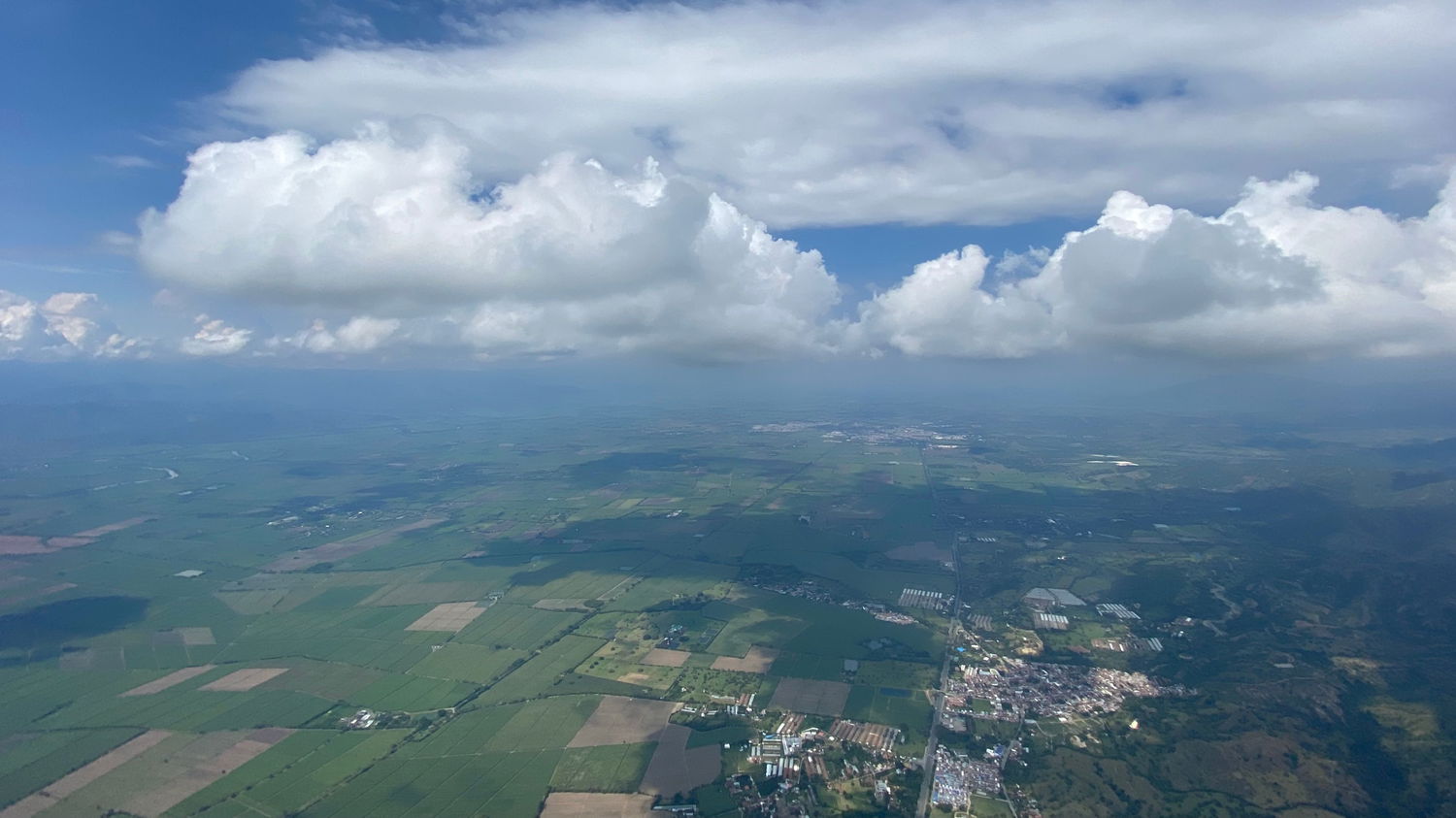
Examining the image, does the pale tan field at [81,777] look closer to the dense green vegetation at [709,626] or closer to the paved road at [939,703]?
the dense green vegetation at [709,626]

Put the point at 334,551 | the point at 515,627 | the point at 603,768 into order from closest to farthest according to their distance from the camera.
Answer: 1. the point at 603,768
2. the point at 515,627
3. the point at 334,551

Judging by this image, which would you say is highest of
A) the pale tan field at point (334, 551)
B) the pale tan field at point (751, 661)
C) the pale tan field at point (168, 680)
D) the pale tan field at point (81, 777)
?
the pale tan field at point (334, 551)

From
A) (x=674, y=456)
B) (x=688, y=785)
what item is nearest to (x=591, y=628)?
(x=688, y=785)

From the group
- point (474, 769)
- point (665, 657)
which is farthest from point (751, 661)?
point (474, 769)

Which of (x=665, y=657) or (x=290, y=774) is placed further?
(x=665, y=657)

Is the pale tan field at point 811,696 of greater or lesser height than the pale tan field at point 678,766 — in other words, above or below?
above

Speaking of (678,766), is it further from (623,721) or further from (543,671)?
(543,671)

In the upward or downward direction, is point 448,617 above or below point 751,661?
below

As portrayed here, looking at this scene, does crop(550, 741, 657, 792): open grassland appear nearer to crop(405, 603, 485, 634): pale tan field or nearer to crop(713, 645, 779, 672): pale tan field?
crop(713, 645, 779, 672): pale tan field

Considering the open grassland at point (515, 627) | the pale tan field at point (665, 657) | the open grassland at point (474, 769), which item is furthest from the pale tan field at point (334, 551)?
the pale tan field at point (665, 657)

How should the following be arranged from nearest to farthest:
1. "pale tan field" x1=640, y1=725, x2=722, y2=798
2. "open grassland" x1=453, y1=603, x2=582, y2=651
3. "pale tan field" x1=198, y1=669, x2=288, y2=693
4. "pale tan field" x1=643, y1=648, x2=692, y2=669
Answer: "pale tan field" x1=640, y1=725, x2=722, y2=798 < "pale tan field" x1=198, y1=669, x2=288, y2=693 < "pale tan field" x1=643, y1=648, x2=692, y2=669 < "open grassland" x1=453, y1=603, x2=582, y2=651

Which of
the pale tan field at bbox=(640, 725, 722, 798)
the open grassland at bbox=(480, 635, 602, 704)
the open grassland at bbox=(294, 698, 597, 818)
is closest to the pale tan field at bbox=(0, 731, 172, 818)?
the open grassland at bbox=(294, 698, 597, 818)
